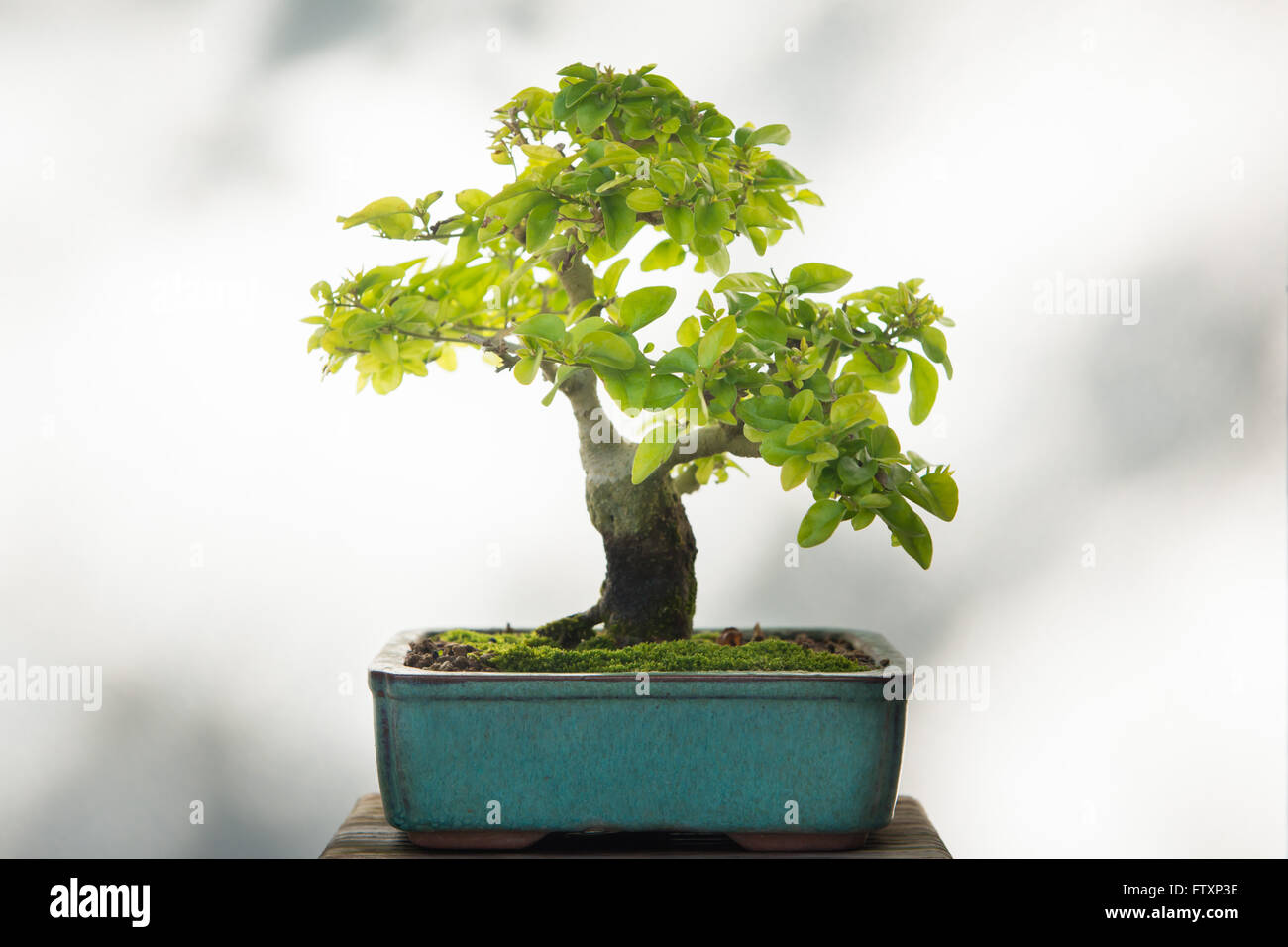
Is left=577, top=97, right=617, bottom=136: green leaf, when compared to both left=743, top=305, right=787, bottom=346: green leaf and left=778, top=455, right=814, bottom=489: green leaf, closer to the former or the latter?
left=743, top=305, right=787, bottom=346: green leaf

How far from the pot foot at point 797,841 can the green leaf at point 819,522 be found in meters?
0.33

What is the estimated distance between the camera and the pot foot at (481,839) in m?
1.17

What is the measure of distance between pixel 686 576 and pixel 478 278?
0.45 m

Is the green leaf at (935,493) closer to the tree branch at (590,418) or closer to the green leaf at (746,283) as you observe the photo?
the green leaf at (746,283)

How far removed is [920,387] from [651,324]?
30cm

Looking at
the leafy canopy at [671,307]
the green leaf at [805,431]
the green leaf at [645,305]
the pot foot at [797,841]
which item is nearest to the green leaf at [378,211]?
the leafy canopy at [671,307]

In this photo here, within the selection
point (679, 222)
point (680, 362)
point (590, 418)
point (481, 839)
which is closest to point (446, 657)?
point (481, 839)

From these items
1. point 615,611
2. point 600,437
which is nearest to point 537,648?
point 615,611

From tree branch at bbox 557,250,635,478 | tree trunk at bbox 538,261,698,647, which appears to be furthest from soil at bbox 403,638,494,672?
tree branch at bbox 557,250,635,478

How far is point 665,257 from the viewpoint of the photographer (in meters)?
1.31

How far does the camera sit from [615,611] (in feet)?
4.61

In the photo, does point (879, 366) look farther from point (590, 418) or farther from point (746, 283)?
point (590, 418)

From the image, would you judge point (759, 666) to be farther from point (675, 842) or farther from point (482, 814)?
point (482, 814)

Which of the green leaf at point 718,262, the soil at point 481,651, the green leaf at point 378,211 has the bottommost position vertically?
the soil at point 481,651
